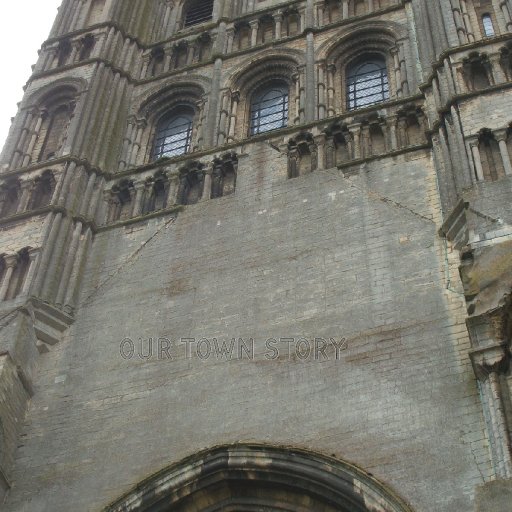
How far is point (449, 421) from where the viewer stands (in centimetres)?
1167

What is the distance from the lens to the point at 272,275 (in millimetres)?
14664

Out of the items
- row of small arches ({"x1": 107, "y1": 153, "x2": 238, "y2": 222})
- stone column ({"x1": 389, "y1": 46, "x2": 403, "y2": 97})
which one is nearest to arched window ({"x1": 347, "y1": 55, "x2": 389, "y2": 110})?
stone column ({"x1": 389, "y1": 46, "x2": 403, "y2": 97})

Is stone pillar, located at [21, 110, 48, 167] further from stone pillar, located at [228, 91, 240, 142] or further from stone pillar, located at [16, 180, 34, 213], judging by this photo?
stone pillar, located at [228, 91, 240, 142]

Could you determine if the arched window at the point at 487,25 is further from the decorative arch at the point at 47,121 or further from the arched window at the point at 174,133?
the decorative arch at the point at 47,121

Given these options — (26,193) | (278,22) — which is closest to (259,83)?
(278,22)

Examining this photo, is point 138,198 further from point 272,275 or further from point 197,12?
point 197,12

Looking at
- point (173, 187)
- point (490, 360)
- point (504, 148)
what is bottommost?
point (490, 360)

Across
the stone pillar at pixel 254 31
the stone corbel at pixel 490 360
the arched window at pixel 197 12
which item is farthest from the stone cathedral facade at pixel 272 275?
the arched window at pixel 197 12

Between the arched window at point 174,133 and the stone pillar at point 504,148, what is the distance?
21.0 feet

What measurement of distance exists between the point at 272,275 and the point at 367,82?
585cm

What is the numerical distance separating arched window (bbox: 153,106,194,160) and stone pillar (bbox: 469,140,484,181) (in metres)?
6.14

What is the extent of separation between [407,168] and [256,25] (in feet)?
23.5

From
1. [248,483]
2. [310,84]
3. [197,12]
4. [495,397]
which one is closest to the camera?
[495,397]

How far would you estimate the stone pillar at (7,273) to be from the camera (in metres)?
15.7
